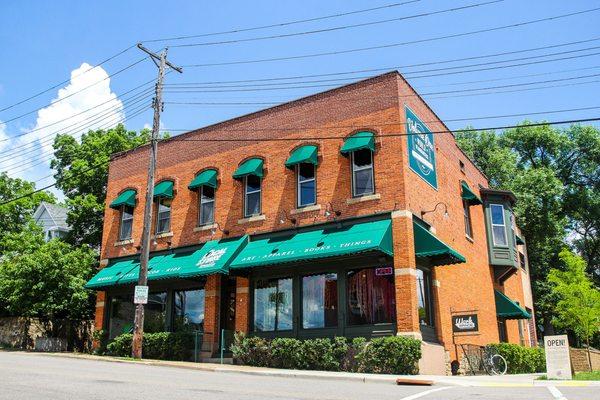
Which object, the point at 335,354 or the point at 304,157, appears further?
the point at 304,157

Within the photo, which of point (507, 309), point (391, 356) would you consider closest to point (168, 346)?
point (391, 356)

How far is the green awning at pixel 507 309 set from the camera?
26844 mm

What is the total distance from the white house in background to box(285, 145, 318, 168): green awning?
97.9ft

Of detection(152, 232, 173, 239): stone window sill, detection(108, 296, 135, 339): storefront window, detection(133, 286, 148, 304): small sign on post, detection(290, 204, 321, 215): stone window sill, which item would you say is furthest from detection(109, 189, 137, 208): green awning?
detection(290, 204, 321, 215): stone window sill

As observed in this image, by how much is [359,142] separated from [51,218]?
36161 mm

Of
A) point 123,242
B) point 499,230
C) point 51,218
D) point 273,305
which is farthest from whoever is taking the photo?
point 51,218

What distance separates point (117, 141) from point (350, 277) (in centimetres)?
2170

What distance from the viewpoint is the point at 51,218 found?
159ft

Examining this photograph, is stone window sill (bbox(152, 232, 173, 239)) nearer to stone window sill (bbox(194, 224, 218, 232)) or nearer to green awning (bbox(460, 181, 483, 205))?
stone window sill (bbox(194, 224, 218, 232))

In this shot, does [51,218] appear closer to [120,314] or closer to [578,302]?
[120,314]

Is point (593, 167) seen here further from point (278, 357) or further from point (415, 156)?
point (278, 357)

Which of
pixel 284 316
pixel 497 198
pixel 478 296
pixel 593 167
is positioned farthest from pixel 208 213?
pixel 593 167

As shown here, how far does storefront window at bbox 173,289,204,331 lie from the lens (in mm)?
23562

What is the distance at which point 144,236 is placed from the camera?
21375mm
